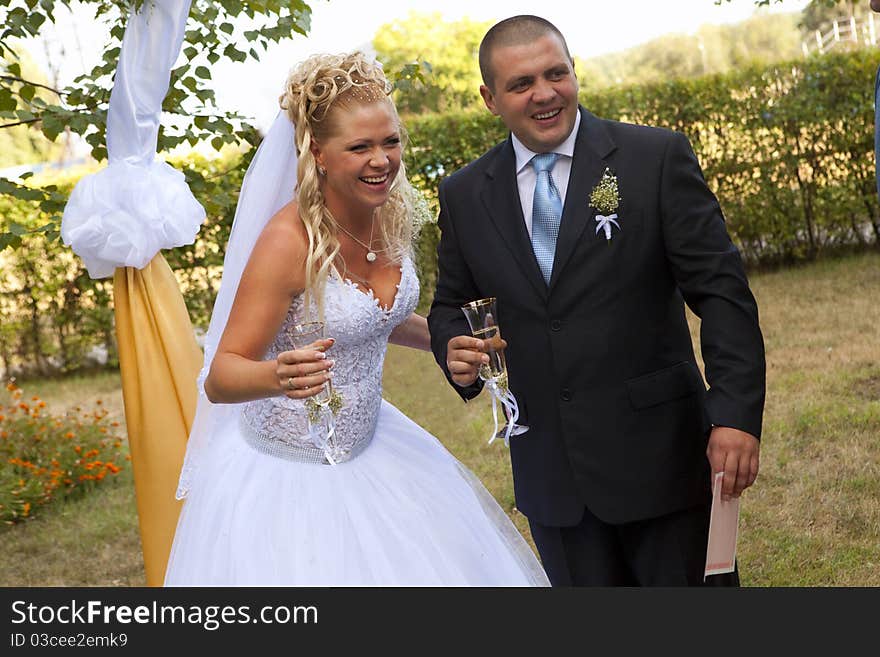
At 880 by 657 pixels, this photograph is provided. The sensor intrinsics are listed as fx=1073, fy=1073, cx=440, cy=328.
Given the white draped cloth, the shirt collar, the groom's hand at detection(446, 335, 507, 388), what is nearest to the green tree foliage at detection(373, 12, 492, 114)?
the white draped cloth

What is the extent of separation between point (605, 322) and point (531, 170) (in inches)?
19.5

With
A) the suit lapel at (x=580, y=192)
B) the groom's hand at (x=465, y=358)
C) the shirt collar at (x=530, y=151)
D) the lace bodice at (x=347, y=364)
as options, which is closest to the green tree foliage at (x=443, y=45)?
the lace bodice at (x=347, y=364)

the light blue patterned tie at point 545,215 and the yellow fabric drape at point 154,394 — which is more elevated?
the light blue patterned tie at point 545,215

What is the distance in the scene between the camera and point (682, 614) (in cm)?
299

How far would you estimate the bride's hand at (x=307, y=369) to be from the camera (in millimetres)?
2658

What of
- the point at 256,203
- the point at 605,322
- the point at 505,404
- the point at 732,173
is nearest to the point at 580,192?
the point at 605,322

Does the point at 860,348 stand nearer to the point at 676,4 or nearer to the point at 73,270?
the point at 73,270

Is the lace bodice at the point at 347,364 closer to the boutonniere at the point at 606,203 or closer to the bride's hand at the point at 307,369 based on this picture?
the bride's hand at the point at 307,369

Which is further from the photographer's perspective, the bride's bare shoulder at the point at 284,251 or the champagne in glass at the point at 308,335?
the bride's bare shoulder at the point at 284,251

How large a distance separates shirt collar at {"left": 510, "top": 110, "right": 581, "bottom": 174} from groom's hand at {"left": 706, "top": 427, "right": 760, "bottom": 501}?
0.87 meters

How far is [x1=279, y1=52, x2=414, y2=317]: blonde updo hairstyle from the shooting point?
Result: 9.96 ft

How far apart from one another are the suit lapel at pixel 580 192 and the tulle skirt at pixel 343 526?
80 centimetres

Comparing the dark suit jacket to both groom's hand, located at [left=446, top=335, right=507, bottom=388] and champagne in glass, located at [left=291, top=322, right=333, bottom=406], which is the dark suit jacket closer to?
groom's hand, located at [left=446, top=335, right=507, bottom=388]

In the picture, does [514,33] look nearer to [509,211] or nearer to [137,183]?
[509,211]
